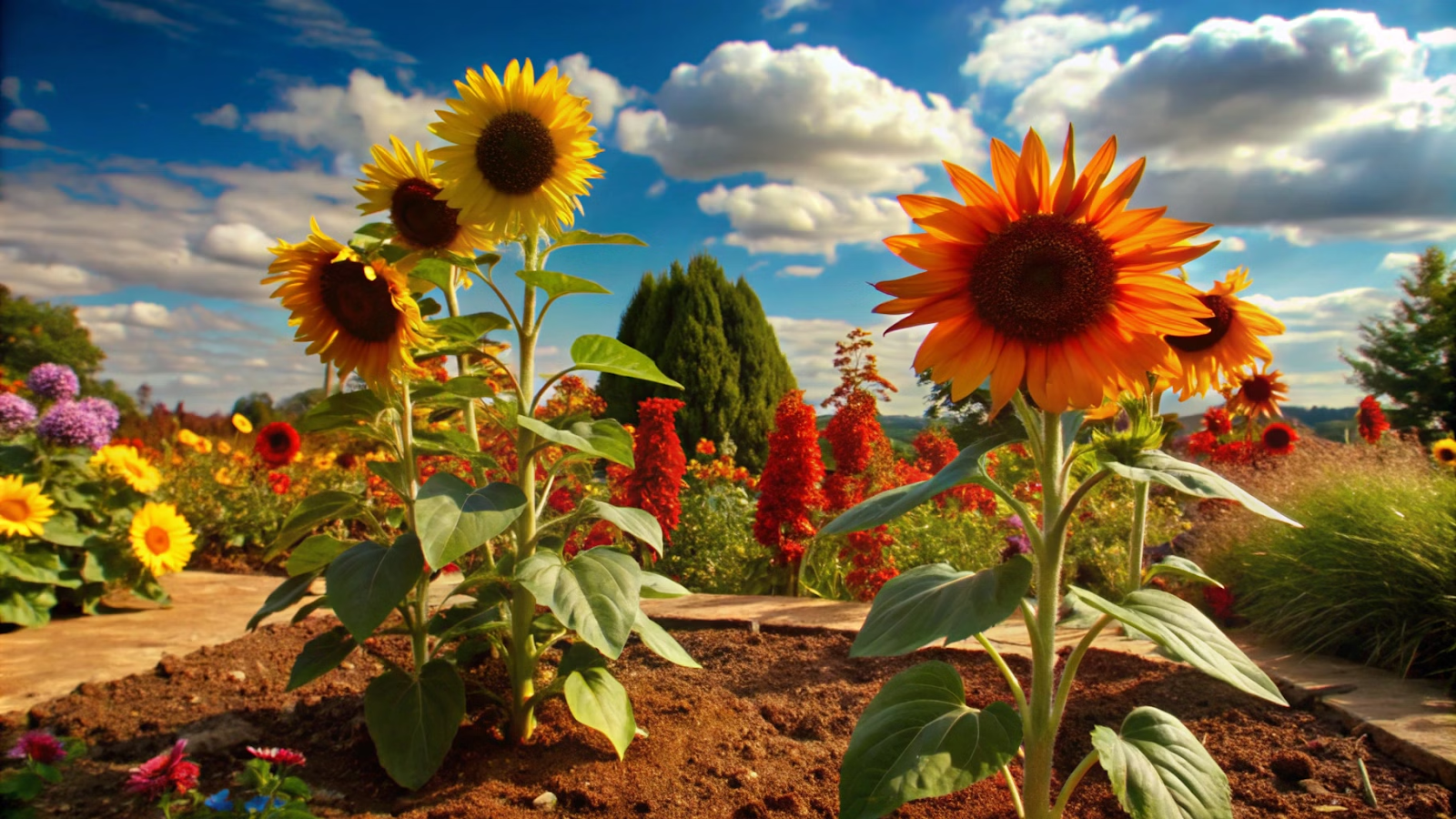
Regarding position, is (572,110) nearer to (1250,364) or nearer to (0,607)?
(1250,364)

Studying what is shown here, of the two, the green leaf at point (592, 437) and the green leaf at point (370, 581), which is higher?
the green leaf at point (592, 437)

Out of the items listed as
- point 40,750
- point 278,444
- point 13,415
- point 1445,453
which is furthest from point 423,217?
point 1445,453

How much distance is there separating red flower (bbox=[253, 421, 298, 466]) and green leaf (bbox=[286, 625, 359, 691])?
3655mm

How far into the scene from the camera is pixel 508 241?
239 cm

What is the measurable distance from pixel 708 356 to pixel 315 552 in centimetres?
831

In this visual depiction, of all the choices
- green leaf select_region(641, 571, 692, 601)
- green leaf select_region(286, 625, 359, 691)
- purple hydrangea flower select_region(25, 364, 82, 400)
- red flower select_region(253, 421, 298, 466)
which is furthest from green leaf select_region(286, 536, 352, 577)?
purple hydrangea flower select_region(25, 364, 82, 400)

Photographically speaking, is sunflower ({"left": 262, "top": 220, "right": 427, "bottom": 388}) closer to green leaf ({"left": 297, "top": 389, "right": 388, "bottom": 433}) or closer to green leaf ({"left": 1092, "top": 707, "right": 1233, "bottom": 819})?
green leaf ({"left": 297, "top": 389, "right": 388, "bottom": 433})

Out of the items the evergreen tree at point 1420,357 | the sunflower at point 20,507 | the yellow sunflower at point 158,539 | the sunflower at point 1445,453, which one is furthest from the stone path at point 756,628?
the evergreen tree at point 1420,357

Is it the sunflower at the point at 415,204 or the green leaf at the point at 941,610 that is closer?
the green leaf at the point at 941,610

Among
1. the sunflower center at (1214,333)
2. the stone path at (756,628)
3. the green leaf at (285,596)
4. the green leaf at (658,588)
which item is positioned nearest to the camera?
the sunflower center at (1214,333)

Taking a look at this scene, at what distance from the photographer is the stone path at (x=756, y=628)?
2576 millimetres

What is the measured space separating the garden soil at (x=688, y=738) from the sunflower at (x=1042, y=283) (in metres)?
→ 1.11

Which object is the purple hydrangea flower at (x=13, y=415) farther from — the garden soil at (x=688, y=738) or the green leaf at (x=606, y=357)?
the green leaf at (x=606, y=357)

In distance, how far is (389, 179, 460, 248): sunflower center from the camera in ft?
7.82
